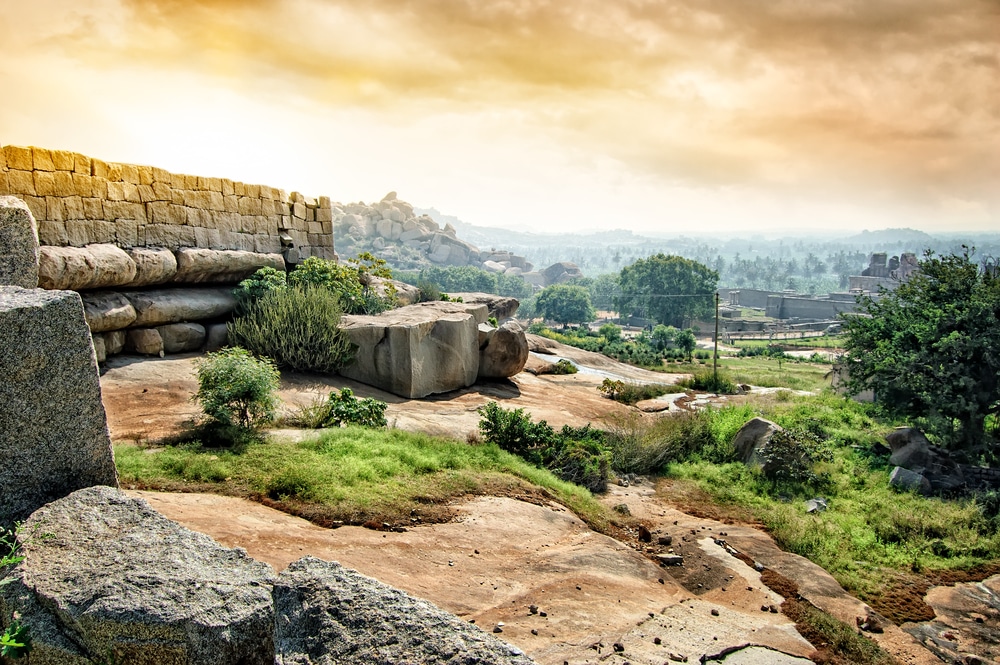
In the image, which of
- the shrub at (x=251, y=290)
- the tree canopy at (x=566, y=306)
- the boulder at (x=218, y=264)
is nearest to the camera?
the boulder at (x=218, y=264)

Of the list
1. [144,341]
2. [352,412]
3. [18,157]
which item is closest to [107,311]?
[144,341]

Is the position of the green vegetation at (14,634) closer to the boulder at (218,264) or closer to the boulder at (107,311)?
the boulder at (107,311)

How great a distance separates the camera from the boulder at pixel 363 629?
277cm

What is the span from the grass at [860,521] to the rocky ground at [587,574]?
42 centimetres

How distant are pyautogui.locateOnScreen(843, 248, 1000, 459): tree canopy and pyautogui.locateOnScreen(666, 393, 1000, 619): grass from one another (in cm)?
189

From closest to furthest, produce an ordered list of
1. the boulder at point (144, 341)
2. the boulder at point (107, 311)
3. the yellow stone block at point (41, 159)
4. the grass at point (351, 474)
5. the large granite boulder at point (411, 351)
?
the grass at point (351, 474)
the yellow stone block at point (41, 159)
the boulder at point (107, 311)
the boulder at point (144, 341)
the large granite boulder at point (411, 351)

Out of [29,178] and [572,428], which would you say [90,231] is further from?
[572,428]

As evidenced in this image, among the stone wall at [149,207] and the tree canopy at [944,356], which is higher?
the stone wall at [149,207]

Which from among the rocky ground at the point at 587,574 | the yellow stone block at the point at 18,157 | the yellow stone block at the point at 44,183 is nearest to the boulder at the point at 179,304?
the yellow stone block at the point at 44,183

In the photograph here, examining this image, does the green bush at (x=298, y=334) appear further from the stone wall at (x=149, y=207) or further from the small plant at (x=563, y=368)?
the small plant at (x=563, y=368)

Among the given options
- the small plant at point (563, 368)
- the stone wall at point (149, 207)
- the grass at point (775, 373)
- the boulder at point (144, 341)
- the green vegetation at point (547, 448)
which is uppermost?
the stone wall at point (149, 207)

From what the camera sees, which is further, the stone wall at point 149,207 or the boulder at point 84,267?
the stone wall at point 149,207

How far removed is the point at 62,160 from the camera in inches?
389

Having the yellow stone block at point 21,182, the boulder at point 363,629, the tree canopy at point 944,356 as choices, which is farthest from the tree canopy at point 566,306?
the boulder at point 363,629
